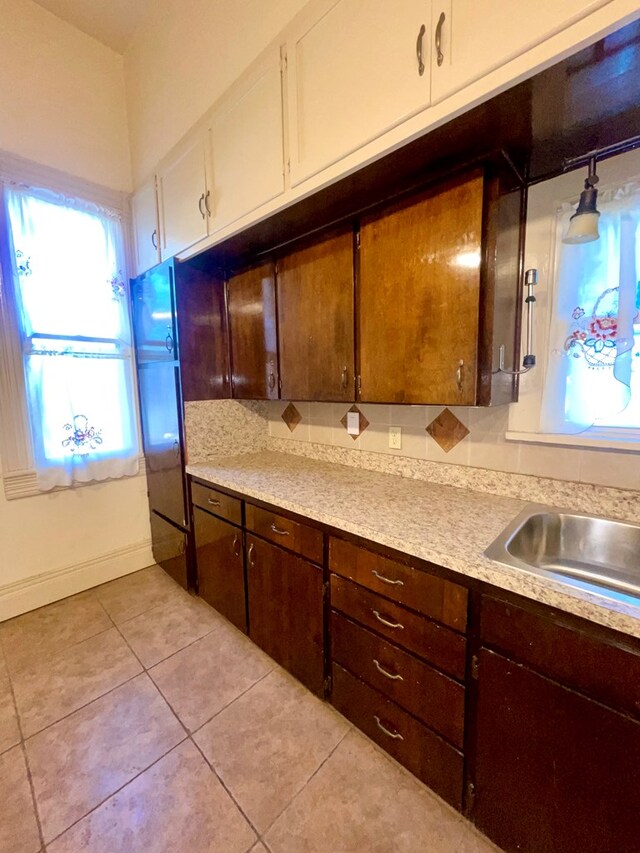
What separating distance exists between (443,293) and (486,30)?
0.62 metres

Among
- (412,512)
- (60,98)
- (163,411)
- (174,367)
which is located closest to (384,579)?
(412,512)

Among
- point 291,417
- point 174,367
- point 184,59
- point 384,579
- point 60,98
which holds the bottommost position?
point 384,579

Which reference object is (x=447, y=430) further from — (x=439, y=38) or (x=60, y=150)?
(x=60, y=150)

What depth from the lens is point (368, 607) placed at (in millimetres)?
1257

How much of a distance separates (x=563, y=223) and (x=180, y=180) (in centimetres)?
182

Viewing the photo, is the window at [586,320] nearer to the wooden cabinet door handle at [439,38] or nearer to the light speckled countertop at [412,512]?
the light speckled countertop at [412,512]

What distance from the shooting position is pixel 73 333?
7.15 feet

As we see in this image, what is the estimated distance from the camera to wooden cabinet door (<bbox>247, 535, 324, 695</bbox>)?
57.9 inches

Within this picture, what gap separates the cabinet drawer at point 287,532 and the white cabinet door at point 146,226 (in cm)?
166

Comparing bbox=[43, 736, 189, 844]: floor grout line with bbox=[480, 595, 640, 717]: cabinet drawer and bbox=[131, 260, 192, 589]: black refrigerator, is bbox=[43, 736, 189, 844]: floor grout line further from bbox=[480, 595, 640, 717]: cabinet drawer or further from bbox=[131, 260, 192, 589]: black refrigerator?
bbox=[480, 595, 640, 717]: cabinet drawer

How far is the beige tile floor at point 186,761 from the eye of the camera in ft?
3.64

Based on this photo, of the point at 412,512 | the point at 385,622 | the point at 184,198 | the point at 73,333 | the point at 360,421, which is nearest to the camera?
the point at 385,622

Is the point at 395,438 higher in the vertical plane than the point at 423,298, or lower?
lower

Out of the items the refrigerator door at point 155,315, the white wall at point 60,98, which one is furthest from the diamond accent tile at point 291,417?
the white wall at point 60,98
